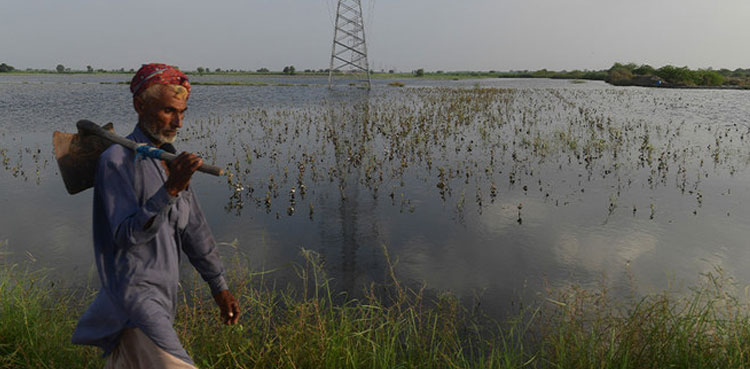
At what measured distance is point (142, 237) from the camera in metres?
1.93

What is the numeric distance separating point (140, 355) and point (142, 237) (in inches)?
23.8

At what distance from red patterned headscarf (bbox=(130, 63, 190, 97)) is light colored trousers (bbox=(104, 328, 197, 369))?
1.16m

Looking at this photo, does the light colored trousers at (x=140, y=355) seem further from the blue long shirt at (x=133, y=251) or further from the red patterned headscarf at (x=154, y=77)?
the red patterned headscarf at (x=154, y=77)

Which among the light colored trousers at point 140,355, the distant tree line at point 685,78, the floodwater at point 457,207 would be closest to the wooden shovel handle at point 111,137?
the light colored trousers at point 140,355

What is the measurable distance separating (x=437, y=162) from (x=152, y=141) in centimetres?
1091

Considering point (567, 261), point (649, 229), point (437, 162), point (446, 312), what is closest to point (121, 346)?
point (446, 312)

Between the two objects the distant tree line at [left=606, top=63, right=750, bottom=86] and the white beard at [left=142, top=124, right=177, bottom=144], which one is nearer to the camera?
the white beard at [left=142, top=124, right=177, bottom=144]

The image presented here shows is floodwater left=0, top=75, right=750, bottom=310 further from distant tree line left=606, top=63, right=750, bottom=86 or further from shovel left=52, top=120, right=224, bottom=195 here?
distant tree line left=606, top=63, right=750, bottom=86

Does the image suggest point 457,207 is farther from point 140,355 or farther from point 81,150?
point 81,150

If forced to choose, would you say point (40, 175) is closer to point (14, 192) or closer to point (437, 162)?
point (14, 192)

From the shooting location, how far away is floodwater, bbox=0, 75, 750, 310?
6.42m

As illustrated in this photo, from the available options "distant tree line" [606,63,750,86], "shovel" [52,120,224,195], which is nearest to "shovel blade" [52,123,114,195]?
"shovel" [52,120,224,195]

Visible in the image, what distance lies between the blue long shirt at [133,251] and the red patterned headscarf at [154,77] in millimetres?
228

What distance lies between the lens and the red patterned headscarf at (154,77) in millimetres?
2113
